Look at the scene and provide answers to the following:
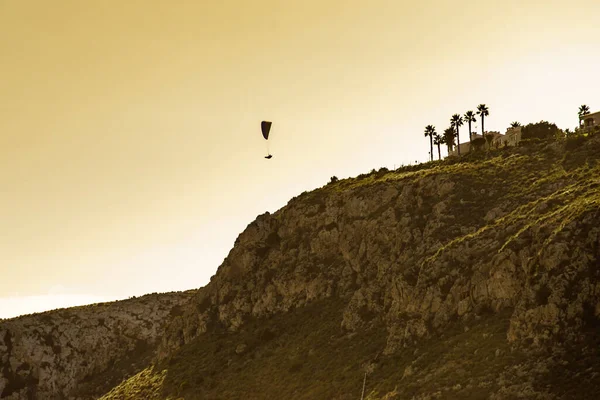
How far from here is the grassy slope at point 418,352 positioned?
Result: 71375mm

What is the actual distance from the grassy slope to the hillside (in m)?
0.22

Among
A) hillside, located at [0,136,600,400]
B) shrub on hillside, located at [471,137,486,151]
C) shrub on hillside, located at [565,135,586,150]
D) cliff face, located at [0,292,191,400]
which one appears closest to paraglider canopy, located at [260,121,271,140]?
hillside, located at [0,136,600,400]

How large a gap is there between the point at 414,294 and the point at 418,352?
8.36 metres

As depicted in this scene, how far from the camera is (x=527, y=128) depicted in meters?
141

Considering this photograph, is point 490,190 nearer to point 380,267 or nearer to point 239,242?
point 380,267

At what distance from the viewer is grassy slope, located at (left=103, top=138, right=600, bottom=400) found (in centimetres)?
7138

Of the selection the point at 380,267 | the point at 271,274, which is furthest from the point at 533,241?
the point at 271,274

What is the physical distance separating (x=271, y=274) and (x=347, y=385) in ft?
107

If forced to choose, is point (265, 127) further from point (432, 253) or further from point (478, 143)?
point (478, 143)

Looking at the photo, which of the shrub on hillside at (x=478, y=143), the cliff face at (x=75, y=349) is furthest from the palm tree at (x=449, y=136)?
the cliff face at (x=75, y=349)

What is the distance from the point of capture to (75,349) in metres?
150

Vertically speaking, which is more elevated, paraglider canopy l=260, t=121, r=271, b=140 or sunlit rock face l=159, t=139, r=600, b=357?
paraglider canopy l=260, t=121, r=271, b=140

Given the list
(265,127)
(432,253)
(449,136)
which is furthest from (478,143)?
(265,127)

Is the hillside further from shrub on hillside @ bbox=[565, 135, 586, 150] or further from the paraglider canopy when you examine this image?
the paraglider canopy
